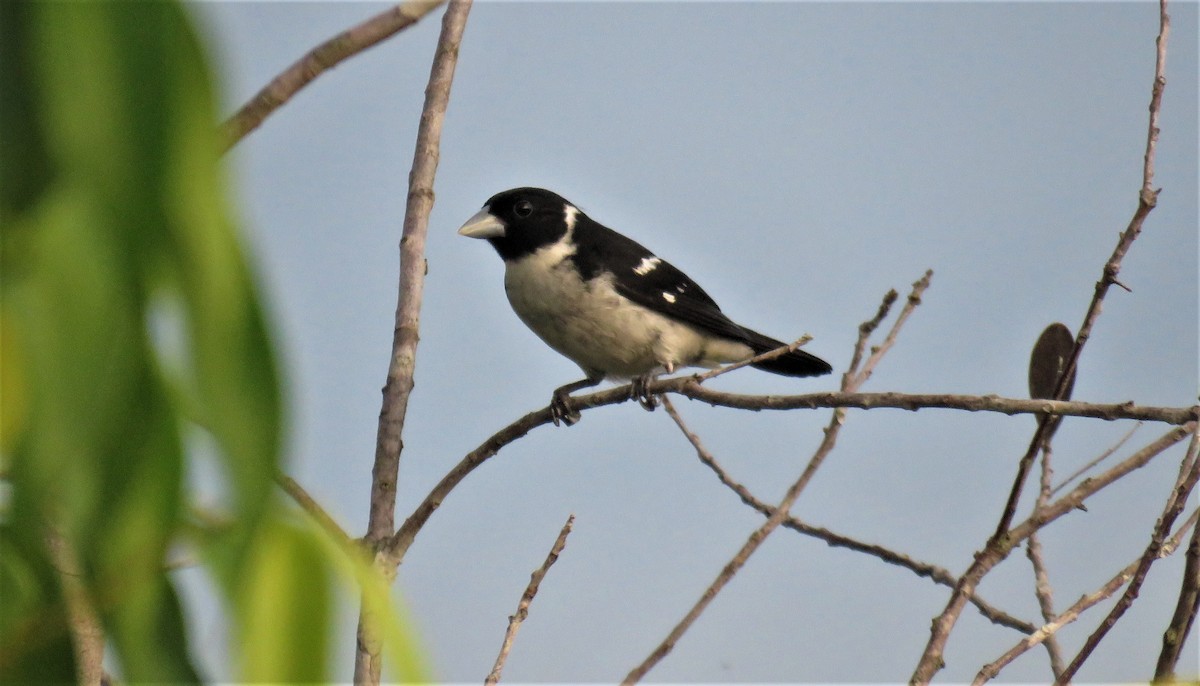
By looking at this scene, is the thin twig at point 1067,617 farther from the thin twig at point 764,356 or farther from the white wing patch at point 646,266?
the white wing patch at point 646,266

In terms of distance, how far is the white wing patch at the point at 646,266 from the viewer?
5.79 m

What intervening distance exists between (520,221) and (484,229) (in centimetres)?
18

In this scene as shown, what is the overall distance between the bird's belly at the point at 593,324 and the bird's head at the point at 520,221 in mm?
215

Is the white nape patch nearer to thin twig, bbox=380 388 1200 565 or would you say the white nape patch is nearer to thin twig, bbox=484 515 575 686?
thin twig, bbox=380 388 1200 565

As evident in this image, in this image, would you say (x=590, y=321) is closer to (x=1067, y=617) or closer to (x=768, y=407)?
(x=768, y=407)

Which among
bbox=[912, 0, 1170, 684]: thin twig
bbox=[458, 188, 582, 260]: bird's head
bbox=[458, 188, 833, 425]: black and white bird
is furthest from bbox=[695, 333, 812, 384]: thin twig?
bbox=[458, 188, 582, 260]: bird's head

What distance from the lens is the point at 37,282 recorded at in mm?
799

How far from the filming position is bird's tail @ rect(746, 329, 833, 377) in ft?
19.7

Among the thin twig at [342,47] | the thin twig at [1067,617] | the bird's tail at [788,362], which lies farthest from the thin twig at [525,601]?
the bird's tail at [788,362]

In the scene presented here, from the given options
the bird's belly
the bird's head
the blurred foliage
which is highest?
the bird's head

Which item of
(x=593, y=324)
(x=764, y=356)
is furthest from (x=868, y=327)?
(x=593, y=324)

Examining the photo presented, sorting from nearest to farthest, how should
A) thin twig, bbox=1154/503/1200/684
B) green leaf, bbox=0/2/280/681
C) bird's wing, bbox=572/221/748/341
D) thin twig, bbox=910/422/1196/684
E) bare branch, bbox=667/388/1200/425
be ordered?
green leaf, bbox=0/2/280/681 → thin twig, bbox=1154/503/1200/684 → bare branch, bbox=667/388/1200/425 → thin twig, bbox=910/422/1196/684 → bird's wing, bbox=572/221/748/341

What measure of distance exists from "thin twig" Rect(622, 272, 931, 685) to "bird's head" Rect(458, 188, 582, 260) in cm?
280

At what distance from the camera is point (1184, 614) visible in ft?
7.20
